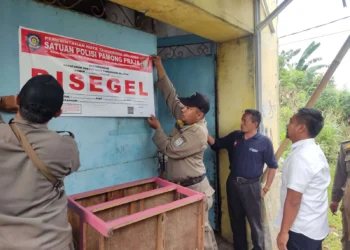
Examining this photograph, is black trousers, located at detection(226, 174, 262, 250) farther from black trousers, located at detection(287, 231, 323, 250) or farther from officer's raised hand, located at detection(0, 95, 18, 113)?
officer's raised hand, located at detection(0, 95, 18, 113)

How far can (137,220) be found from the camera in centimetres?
137

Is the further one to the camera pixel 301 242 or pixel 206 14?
pixel 206 14

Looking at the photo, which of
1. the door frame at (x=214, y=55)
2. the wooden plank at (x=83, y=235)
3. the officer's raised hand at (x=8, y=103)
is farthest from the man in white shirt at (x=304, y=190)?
the officer's raised hand at (x=8, y=103)

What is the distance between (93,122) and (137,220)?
1.08 meters

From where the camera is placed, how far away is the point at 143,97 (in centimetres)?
255

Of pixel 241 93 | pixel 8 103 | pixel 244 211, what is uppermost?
pixel 241 93

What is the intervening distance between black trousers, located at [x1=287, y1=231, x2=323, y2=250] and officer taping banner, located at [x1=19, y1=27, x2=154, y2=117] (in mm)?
1630

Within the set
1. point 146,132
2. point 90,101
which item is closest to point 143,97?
point 146,132

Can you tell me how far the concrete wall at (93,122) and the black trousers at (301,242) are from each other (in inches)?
56.0

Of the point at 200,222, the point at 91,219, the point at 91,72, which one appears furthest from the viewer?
the point at 91,72

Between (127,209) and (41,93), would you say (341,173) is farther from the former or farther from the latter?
(41,93)

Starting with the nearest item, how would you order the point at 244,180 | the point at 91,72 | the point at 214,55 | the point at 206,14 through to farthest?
the point at 91,72
the point at 206,14
the point at 244,180
the point at 214,55

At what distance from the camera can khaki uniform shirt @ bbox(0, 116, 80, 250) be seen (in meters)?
1.12

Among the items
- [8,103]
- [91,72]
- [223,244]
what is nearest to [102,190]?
[8,103]
